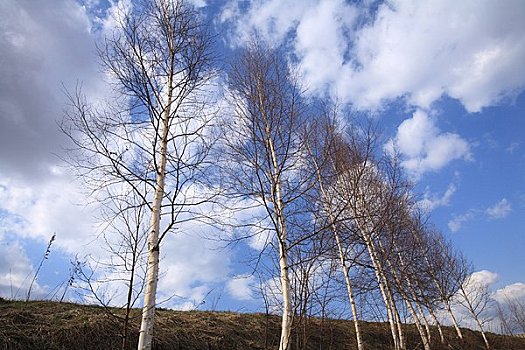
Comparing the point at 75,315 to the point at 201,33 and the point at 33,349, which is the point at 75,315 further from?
the point at 201,33

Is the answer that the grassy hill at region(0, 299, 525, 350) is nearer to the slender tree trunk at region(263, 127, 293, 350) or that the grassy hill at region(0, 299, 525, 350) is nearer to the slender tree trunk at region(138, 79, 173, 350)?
the slender tree trunk at region(263, 127, 293, 350)

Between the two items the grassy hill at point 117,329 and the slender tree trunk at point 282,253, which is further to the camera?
the grassy hill at point 117,329

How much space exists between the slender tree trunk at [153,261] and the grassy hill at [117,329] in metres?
0.61

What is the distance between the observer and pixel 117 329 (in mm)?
6566

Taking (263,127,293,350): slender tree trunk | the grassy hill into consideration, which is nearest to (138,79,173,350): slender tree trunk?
the grassy hill

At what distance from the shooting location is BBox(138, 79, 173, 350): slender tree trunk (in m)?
4.20

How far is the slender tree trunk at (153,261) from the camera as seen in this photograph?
4.20m

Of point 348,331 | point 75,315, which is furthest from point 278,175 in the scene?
point 348,331

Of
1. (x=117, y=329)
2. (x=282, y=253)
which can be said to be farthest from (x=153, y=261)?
(x=117, y=329)

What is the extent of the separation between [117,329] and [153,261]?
113 inches

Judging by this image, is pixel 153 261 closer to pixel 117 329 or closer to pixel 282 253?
pixel 282 253

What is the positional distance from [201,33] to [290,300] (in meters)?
4.64

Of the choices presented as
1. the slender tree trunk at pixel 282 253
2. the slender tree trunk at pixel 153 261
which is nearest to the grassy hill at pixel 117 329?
the slender tree trunk at pixel 282 253

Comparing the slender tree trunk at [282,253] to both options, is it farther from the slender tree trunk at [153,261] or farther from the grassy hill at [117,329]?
the slender tree trunk at [153,261]
